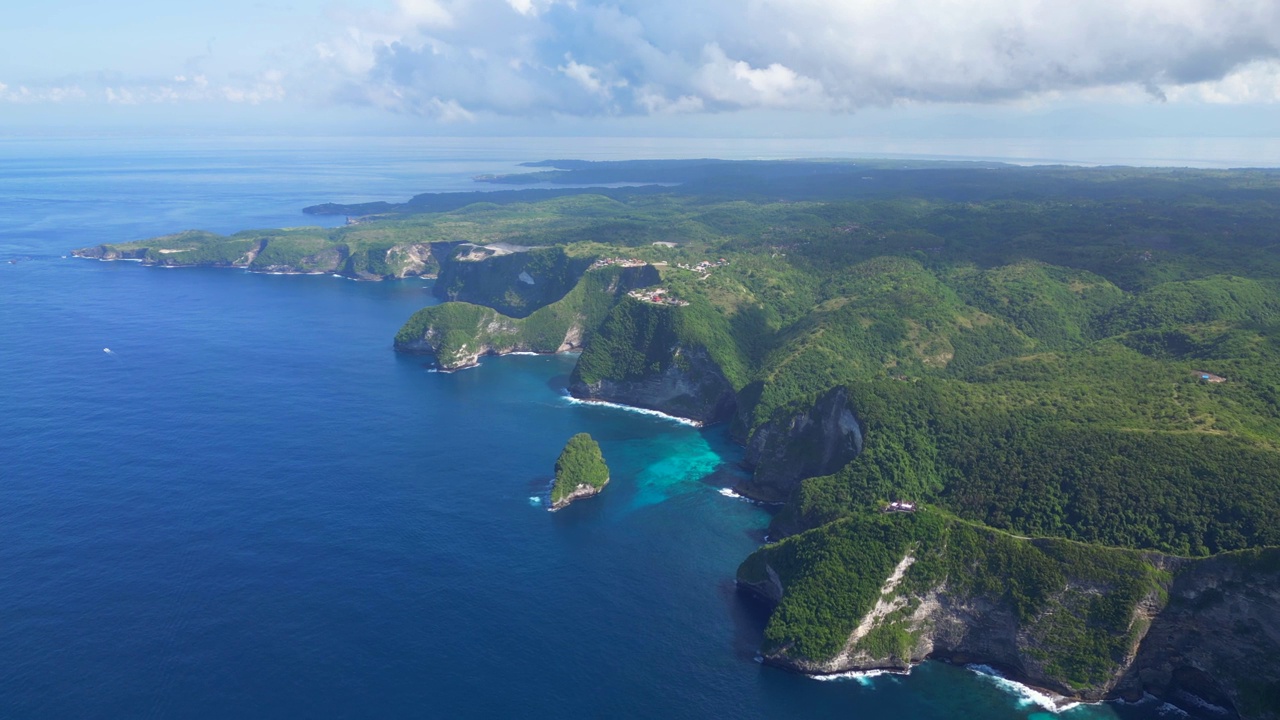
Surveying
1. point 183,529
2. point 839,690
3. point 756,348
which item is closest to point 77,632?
point 183,529

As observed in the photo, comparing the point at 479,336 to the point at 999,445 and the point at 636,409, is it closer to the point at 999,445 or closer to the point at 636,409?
the point at 636,409

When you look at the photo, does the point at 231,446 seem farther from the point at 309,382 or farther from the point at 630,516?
the point at 630,516

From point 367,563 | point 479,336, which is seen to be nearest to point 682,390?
point 479,336

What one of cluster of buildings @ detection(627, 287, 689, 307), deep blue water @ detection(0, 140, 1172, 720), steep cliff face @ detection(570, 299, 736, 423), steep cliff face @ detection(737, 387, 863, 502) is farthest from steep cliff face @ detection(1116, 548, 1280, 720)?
cluster of buildings @ detection(627, 287, 689, 307)

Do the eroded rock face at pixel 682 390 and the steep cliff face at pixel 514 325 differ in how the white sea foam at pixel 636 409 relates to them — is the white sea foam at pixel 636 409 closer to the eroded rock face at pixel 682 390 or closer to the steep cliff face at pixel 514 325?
the eroded rock face at pixel 682 390

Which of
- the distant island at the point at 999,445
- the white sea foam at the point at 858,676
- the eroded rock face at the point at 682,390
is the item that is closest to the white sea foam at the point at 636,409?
the eroded rock face at the point at 682,390
